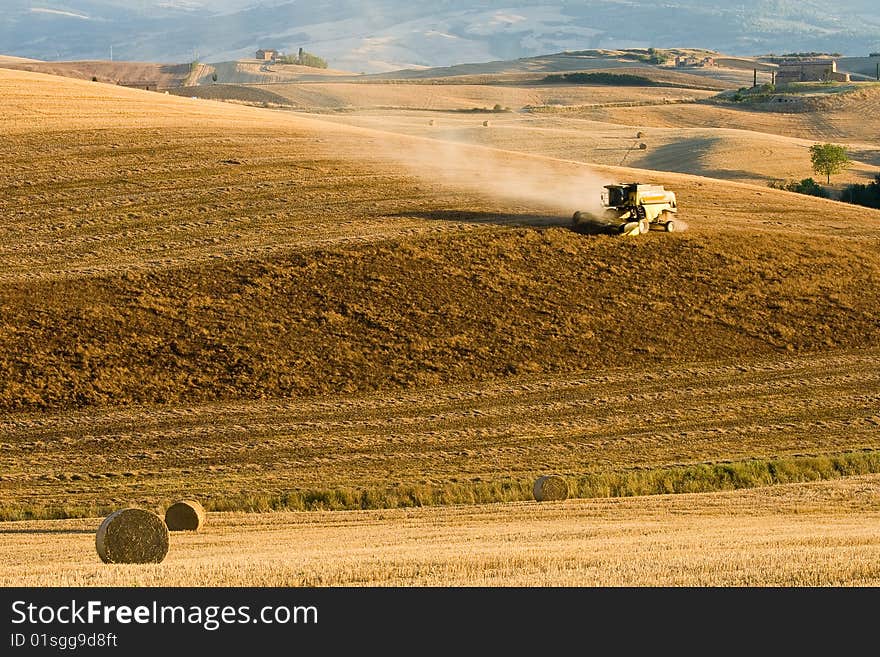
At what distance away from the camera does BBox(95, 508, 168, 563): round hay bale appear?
56.9 feet

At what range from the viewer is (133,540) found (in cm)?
1739

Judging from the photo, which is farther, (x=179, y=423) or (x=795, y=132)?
(x=795, y=132)

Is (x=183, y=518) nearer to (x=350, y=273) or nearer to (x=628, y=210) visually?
(x=350, y=273)

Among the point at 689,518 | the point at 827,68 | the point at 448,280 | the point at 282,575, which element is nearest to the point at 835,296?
the point at 448,280

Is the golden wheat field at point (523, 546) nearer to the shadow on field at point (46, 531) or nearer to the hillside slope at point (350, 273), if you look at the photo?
the shadow on field at point (46, 531)

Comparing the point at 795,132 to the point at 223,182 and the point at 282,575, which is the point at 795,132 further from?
the point at 282,575

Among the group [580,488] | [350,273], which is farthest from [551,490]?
[350,273]

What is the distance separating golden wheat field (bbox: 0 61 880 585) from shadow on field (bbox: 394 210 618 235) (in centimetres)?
25

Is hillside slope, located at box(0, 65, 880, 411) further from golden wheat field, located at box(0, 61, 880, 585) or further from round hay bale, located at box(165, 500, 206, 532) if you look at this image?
round hay bale, located at box(165, 500, 206, 532)

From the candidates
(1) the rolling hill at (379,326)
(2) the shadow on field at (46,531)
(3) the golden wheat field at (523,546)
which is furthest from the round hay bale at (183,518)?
(1) the rolling hill at (379,326)

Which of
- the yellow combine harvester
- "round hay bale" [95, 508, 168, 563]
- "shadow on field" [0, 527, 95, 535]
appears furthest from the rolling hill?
"round hay bale" [95, 508, 168, 563]

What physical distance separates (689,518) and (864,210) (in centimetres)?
3736

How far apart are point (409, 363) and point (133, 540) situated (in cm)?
1705

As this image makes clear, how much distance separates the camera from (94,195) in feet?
148
